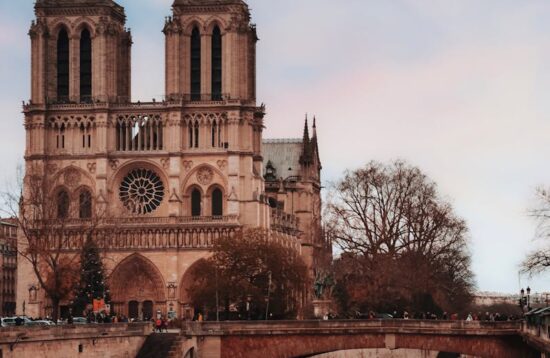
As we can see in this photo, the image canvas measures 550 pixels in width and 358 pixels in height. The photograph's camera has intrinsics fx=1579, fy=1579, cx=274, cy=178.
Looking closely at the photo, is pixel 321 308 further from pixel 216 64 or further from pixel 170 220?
pixel 216 64

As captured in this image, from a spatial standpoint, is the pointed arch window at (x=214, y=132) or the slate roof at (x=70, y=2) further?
the slate roof at (x=70, y=2)

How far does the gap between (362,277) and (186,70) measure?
2731 centimetres

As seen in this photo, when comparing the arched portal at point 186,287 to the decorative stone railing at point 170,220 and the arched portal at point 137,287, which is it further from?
the decorative stone railing at point 170,220

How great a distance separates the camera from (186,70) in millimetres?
122250

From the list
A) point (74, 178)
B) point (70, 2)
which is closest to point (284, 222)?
point (74, 178)

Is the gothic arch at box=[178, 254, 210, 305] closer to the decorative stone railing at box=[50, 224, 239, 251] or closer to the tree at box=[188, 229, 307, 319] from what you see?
the decorative stone railing at box=[50, 224, 239, 251]


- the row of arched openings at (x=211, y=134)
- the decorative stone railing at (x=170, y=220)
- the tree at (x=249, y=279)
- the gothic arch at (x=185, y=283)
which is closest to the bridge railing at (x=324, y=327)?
the tree at (x=249, y=279)

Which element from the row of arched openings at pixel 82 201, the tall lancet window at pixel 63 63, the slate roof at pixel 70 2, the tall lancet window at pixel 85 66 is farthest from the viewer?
the tall lancet window at pixel 63 63

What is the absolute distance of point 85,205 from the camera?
12112cm

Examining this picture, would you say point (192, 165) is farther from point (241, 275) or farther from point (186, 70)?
point (241, 275)

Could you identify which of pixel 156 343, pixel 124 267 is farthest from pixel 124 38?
pixel 156 343

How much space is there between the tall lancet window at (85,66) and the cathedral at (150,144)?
0.08 m

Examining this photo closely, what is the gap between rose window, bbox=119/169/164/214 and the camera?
122438 millimetres

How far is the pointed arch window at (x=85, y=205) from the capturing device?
120875 millimetres
